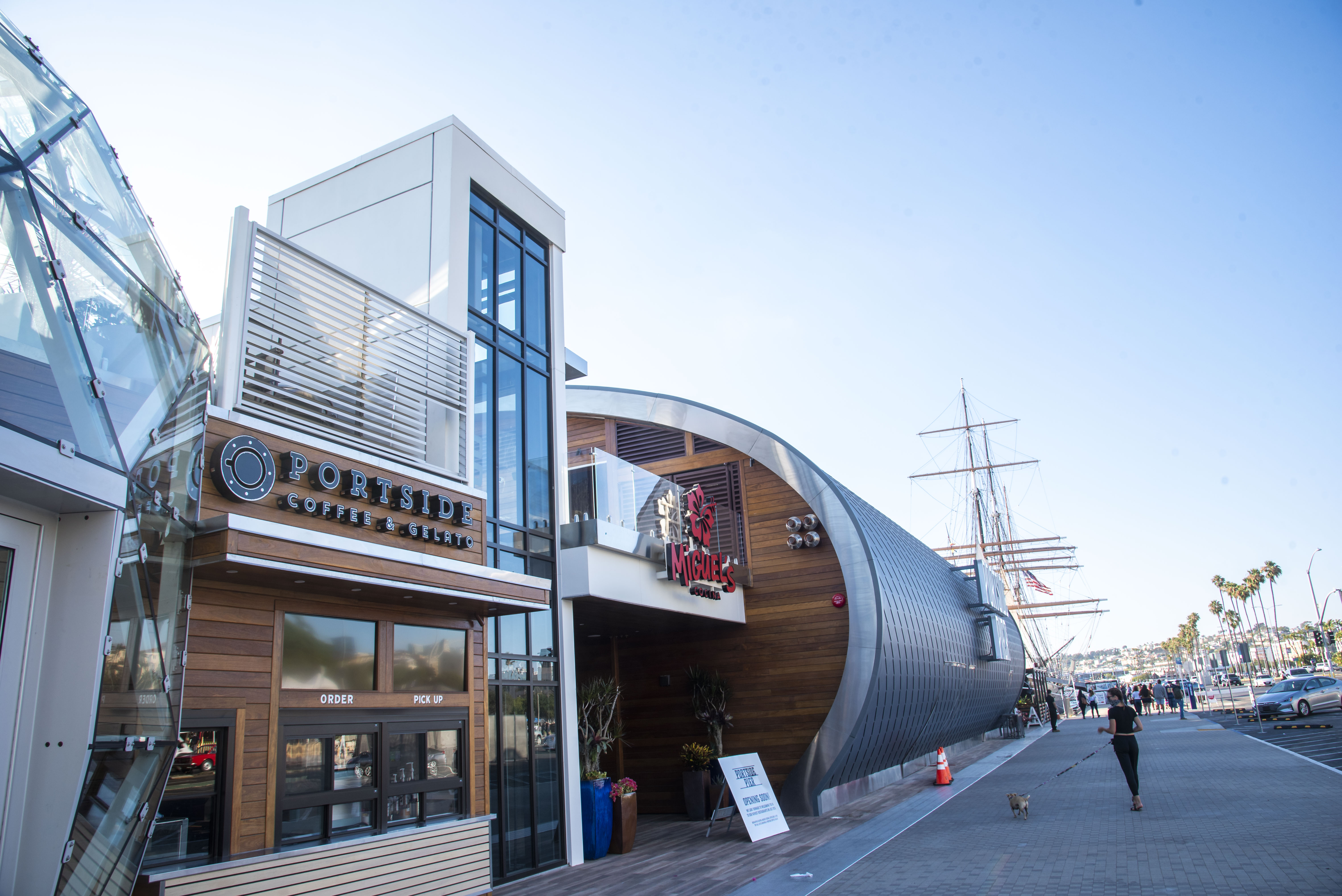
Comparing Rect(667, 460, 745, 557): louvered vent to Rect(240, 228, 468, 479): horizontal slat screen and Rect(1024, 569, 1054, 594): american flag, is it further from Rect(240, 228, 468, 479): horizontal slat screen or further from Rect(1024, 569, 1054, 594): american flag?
Rect(1024, 569, 1054, 594): american flag

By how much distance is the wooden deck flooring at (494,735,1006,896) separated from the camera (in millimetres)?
9672

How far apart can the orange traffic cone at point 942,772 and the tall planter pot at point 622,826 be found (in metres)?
7.53

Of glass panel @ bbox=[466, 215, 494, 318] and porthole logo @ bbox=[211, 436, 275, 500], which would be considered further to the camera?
glass panel @ bbox=[466, 215, 494, 318]

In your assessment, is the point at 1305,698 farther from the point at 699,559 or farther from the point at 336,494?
the point at 336,494

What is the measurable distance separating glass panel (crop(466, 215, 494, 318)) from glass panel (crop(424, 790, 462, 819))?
5.93 m

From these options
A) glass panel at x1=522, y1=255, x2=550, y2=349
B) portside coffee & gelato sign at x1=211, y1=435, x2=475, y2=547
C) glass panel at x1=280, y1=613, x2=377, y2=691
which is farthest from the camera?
glass panel at x1=522, y1=255, x2=550, y2=349

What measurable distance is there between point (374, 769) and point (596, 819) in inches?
184

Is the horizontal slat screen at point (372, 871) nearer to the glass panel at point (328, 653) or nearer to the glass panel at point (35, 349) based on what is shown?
the glass panel at point (328, 653)

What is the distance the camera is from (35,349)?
4328 mm

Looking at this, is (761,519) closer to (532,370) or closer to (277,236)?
(532,370)

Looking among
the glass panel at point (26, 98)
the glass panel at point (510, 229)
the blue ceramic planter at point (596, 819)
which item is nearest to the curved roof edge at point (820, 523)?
the blue ceramic planter at point (596, 819)

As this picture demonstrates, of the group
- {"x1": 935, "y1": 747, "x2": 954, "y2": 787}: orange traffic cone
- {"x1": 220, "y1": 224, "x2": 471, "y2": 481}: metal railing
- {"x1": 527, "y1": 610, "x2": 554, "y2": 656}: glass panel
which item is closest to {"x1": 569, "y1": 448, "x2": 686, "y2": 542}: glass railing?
{"x1": 527, "y1": 610, "x2": 554, "y2": 656}: glass panel

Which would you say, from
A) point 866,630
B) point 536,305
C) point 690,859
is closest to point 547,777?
point 690,859

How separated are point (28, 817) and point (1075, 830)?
1100cm
